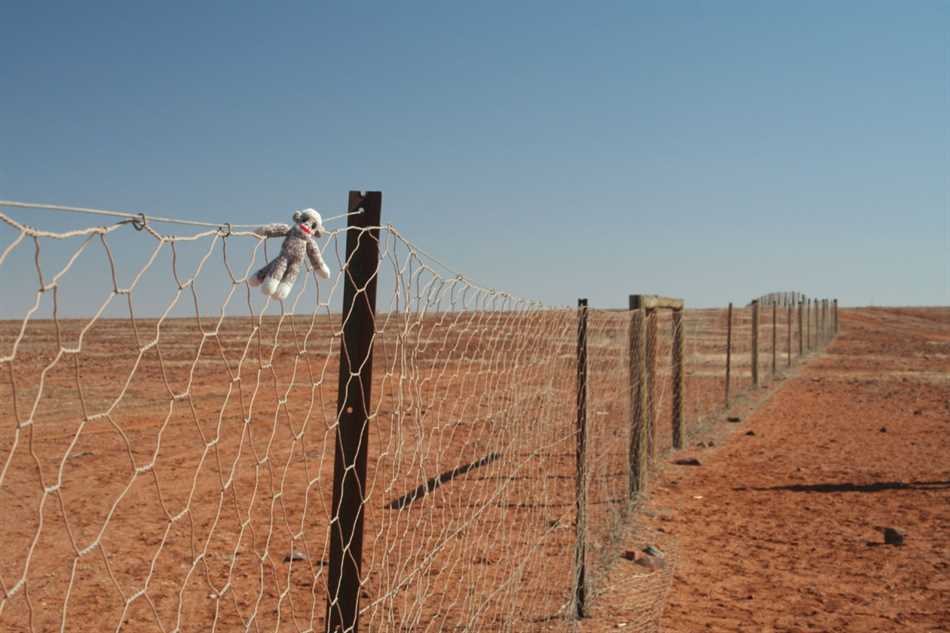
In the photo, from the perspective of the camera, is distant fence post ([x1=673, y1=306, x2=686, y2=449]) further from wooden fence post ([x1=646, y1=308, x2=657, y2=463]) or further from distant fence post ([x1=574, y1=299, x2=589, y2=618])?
distant fence post ([x1=574, y1=299, x2=589, y2=618])

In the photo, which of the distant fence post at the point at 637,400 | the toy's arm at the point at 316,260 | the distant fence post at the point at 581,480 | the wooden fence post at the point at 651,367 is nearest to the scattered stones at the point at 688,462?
the wooden fence post at the point at 651,367

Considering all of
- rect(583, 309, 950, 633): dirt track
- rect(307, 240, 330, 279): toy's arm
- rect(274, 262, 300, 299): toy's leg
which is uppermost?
rect(307, 240, 330, 279): toy's arm

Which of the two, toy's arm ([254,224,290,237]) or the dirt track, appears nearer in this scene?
toy's arm ([254,224,290,237])

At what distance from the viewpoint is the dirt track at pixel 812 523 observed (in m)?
4.86

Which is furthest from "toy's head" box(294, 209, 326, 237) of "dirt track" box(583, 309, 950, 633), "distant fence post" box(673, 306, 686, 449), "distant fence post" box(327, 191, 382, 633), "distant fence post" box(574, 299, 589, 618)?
"distant fence post" box(673, 306, 686, 449)

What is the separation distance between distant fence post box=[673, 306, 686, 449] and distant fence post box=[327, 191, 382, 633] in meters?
7.82

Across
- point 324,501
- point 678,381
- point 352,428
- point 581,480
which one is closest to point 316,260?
point 352,428

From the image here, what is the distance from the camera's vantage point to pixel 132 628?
4316 mm

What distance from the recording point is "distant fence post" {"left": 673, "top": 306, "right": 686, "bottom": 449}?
32.2 ft

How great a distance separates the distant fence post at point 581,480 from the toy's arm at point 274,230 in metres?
3.07

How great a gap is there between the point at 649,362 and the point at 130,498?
466 centimetres

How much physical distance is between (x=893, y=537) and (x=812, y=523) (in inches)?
26.0

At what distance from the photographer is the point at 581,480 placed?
4.88 metres

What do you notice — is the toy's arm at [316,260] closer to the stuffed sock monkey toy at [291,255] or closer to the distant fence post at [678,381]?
the stuffed sock monkey toy at [291,255]
